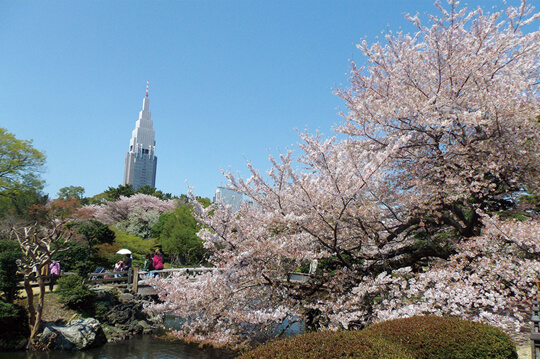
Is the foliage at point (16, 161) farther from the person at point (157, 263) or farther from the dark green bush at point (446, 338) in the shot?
the dark green bush at point (446, 338)

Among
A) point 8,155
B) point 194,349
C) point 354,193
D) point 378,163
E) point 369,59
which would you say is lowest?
point 194,349

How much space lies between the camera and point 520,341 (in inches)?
259

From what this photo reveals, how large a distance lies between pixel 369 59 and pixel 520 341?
623cm

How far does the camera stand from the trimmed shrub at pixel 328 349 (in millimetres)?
3311

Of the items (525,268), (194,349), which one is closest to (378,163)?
(525,268)

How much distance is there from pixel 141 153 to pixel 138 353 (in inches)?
5779

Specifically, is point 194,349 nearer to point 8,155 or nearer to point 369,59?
point 369,59

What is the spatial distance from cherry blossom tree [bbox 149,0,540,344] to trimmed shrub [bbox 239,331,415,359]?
233 centimetres

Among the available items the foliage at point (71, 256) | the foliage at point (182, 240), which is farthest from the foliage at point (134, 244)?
the foliage at point (71, 256)

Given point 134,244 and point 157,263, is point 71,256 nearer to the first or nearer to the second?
point 157,263

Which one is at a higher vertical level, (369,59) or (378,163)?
(369,59)

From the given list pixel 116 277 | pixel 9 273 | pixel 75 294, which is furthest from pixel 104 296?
pixel 9 273

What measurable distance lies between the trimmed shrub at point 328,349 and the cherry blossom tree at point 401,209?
A: 2.33 metres

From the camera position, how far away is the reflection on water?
11453 millimetres
